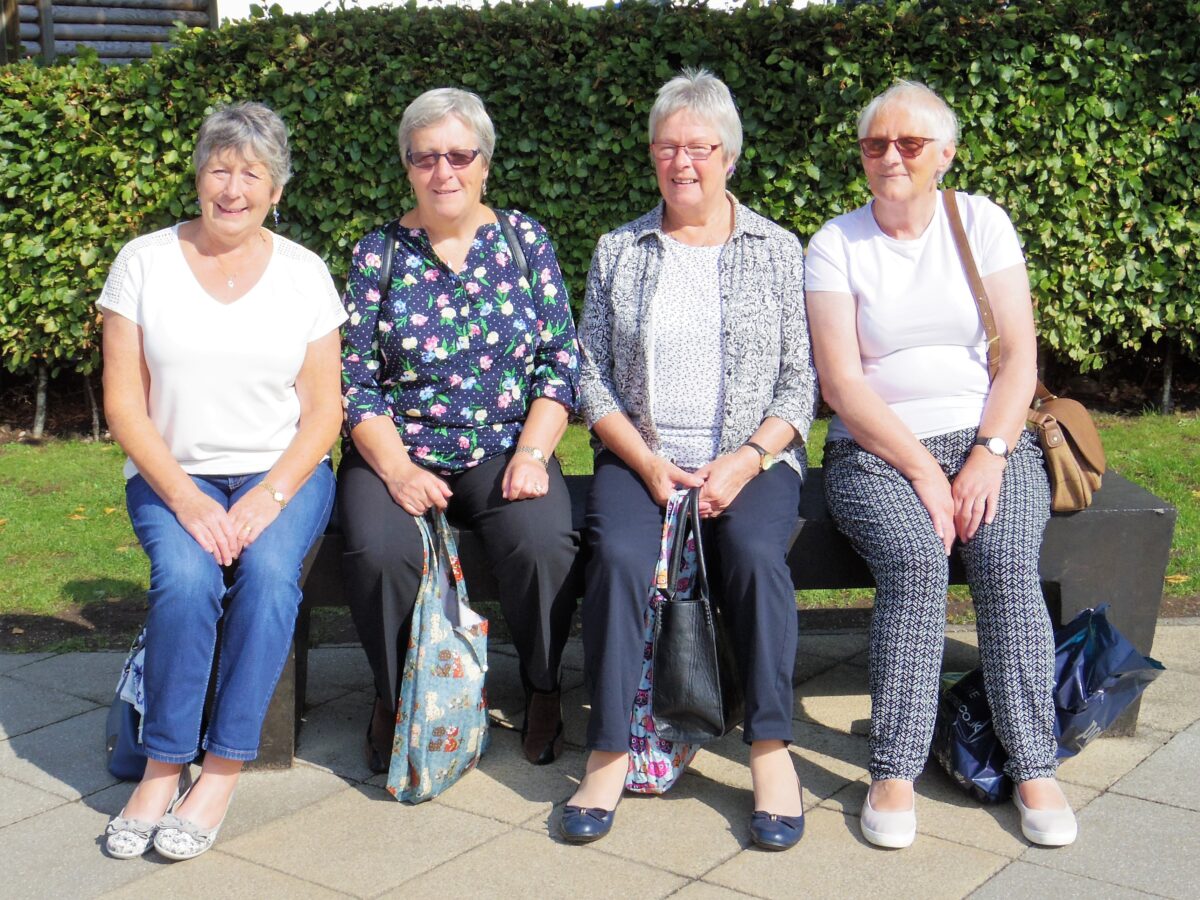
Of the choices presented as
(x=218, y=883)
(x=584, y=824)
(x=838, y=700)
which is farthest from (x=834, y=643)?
(x=218, y=883)

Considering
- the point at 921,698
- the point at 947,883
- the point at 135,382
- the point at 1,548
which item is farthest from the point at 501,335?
the point at 1,548

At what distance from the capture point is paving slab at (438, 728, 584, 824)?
3.41 metres

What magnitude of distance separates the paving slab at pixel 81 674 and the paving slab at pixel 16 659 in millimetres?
31

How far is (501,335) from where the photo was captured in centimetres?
379

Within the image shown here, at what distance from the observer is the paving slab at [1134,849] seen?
298 centimetres

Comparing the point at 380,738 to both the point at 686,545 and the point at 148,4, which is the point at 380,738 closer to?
the point at 686,545

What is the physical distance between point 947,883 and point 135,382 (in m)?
2.41

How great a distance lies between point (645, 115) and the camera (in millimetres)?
6617

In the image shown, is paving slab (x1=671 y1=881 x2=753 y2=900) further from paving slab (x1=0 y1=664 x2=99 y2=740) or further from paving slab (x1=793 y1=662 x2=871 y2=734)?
paving slab (x1=0 y1=664 x2=99 y2=740)

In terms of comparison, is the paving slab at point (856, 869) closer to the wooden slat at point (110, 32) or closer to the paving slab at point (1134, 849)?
the paving slab at point (1134, 849)

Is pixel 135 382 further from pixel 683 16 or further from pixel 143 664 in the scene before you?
pixel 683 16

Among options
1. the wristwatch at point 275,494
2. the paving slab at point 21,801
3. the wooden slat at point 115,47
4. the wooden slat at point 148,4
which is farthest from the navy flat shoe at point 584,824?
the wooden slat at point 148,4

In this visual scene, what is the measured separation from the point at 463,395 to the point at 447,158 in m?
0.67

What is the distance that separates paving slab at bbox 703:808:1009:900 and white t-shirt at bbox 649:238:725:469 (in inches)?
43.5
